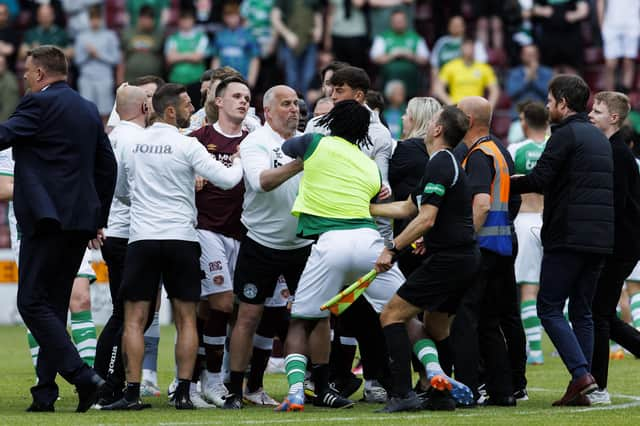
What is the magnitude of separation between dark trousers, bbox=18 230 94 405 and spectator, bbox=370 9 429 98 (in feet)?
42.3

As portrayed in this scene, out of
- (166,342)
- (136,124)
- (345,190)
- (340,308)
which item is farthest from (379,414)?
(166,342)

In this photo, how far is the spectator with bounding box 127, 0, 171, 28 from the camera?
898 inches

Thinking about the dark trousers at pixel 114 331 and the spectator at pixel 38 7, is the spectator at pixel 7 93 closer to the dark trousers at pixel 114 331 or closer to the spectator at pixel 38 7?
the spectator at pixel 38 7

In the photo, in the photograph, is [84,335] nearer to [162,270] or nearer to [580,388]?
[162,270]

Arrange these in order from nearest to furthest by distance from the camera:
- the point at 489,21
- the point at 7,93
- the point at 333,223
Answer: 1. the point at 333,223
2. the point at 7,93
3. the point at 489,21

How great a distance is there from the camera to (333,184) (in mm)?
9430

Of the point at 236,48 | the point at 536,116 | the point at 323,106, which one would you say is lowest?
the point at 536,116

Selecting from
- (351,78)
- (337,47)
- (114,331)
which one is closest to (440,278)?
(351,78)

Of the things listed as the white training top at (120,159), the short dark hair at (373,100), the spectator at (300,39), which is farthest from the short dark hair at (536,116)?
the spectator at (300,39)

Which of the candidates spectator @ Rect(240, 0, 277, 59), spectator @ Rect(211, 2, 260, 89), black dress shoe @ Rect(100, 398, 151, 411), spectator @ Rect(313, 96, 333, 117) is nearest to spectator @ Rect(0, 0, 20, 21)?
spectator @ Rect(211, 2, 260, 89)

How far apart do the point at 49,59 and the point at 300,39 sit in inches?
503

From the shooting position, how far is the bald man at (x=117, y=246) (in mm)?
10102

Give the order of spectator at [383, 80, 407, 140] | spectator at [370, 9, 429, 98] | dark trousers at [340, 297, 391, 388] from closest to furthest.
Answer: dark trousers at [340, 297, 391, 388], spectator at [383, 80, 407, 140], spectator at [370, 9, 429, 98]

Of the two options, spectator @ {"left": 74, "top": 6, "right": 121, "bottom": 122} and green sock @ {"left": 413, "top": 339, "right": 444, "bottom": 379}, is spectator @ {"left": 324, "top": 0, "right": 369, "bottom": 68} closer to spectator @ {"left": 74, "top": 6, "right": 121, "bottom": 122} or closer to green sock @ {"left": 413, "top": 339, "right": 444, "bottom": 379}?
spectator @ {"left": 74, "top": 6, "right": 121, "bottom": 122}
